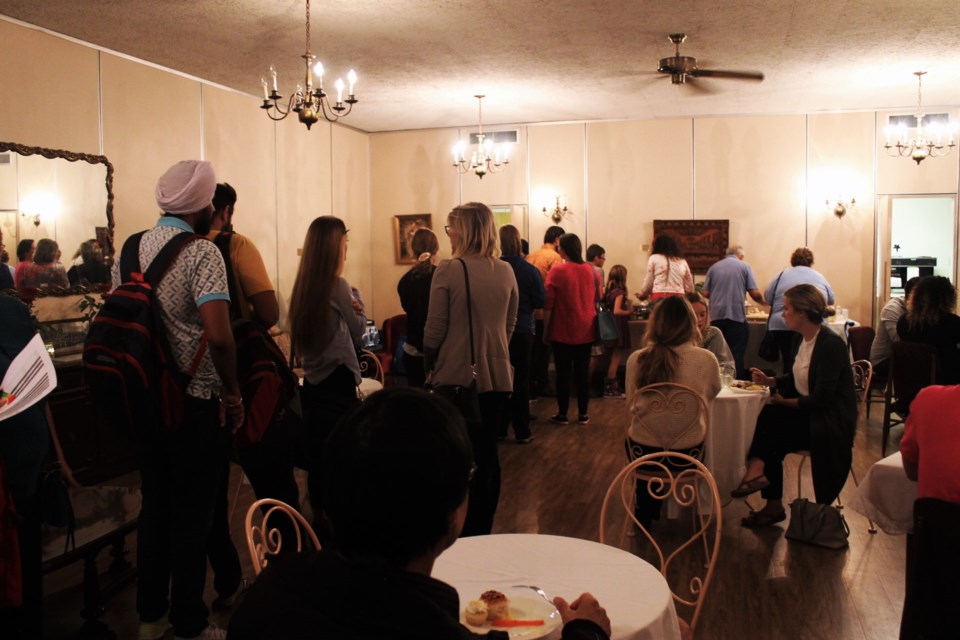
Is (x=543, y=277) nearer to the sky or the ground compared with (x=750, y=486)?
nearer to the sky

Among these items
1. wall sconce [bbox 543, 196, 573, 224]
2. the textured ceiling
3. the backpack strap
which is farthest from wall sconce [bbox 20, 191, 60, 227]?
wall sconce [bbox 543, 196, 573, 224]

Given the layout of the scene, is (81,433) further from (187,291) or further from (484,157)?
(484,157)

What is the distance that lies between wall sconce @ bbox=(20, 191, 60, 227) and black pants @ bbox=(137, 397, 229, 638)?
3.86 meters

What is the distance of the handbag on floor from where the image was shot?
4336mm

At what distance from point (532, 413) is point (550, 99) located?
3.62m

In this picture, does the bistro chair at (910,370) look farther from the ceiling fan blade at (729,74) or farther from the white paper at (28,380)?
the white paper at (28,380)

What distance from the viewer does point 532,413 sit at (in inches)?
313

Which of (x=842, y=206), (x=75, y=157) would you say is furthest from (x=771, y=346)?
(x=75, y=157)

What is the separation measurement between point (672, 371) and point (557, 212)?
22.5ft

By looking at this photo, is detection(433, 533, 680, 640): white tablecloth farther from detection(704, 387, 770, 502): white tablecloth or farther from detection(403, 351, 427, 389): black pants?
detection(403, 351, 427, 389): black pants

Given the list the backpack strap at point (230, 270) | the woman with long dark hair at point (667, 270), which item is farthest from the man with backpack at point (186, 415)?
the woman with long dark hair at point (667, 270)

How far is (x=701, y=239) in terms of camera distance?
10.5m

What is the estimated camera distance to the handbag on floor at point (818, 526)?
4.34m

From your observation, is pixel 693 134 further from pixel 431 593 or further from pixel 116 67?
pixel 431 593
